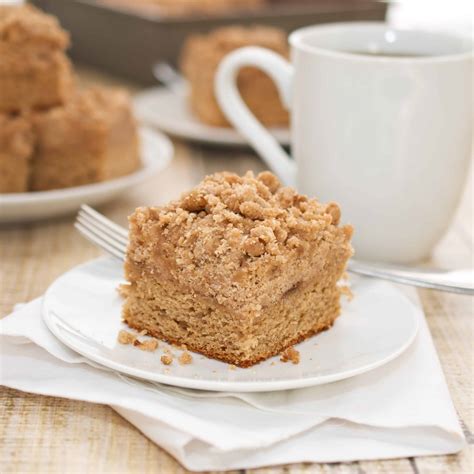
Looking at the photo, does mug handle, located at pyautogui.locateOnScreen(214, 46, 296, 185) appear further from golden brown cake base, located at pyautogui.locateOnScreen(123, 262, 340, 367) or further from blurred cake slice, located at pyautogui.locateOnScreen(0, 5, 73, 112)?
golden brown cake base, located at pyautogui.locateOnScreen(123, 262, 340, 367)

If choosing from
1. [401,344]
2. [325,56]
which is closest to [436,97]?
[325,56]

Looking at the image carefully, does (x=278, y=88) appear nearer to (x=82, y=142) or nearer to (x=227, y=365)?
(x=82, y=142)

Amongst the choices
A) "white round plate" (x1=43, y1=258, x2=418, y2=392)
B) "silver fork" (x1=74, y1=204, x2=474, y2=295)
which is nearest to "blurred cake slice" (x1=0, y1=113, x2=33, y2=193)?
"silver fork" (x1=74, y1=204, x2=474, y2=295)

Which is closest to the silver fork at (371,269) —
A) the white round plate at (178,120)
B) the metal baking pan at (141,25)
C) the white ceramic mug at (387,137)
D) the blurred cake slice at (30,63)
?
the white ceramic mug at (387,137)

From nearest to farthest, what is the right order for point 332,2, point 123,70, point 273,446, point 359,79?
point 273,446
point 359,79
point 123,70
point 332,2

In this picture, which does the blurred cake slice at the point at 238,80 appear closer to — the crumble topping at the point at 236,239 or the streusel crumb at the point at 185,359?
the crumble topping at the point at 236,239

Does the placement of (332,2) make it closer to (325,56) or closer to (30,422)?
(325,56)

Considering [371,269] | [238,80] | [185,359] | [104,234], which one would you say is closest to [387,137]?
[371,269]
